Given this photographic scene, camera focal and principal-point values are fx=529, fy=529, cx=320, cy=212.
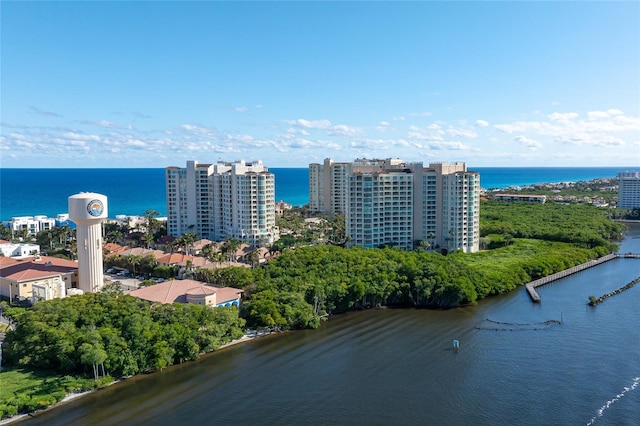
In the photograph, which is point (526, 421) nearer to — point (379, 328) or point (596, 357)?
point (596, 357)

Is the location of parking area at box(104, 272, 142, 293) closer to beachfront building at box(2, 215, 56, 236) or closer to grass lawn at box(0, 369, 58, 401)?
grass lawn at box(0, 369, 58, 401)

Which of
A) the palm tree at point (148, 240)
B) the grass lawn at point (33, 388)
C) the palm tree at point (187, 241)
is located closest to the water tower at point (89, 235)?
the palm tree at point (187, 241)

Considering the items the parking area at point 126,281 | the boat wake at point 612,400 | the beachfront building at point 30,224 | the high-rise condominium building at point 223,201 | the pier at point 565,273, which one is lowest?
the boat wake at point 612,400

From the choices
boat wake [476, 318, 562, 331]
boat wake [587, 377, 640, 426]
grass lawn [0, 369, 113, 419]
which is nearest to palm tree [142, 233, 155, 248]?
grass lawn [0, 369, 113, 419]

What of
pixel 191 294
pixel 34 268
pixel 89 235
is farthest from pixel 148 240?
pixel 191 294

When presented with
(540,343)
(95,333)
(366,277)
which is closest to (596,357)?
(540,343)

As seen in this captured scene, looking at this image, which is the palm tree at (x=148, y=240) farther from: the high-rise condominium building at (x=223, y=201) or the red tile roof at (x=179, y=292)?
the red tile roof at (x=179, y=292)

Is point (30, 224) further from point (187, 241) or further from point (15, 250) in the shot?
point (187, 241)
